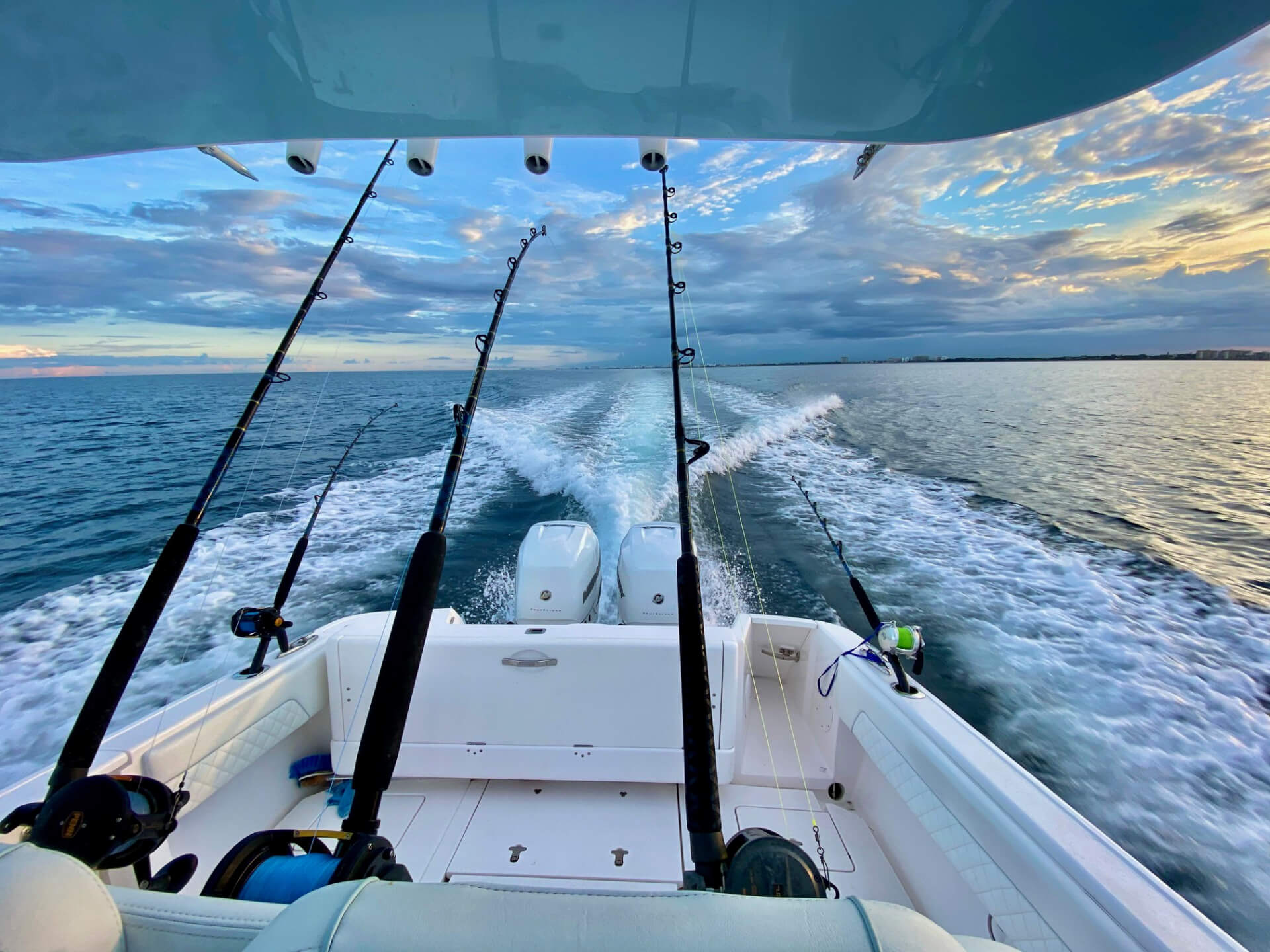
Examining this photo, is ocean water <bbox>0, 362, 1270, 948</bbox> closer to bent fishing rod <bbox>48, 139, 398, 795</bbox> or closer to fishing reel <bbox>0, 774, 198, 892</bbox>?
bent fishing rod <bbox>48, 139, 398, 795</bbox>

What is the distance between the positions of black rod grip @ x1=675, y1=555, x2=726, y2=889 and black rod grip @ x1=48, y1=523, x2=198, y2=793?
165 centimetres

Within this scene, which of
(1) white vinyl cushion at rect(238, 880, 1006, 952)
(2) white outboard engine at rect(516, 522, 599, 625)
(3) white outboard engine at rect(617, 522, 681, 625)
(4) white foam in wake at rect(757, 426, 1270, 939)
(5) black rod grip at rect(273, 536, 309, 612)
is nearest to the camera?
(1) white vinyl cushion at rect(238, 880, 1006, 952)

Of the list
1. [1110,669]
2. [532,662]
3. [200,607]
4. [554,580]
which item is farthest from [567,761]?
[1110,669]

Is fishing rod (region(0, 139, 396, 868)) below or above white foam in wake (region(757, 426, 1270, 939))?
above

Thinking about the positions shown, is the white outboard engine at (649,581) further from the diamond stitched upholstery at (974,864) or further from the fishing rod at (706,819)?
the diamond stitched upholstery at (974,864)

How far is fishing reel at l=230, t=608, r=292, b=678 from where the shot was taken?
2.09m

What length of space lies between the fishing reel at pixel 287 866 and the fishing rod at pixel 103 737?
270mm

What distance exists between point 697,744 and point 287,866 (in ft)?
3.12

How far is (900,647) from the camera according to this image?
2.08m

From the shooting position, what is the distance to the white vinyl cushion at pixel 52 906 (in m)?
0.65

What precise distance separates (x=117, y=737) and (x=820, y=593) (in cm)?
487

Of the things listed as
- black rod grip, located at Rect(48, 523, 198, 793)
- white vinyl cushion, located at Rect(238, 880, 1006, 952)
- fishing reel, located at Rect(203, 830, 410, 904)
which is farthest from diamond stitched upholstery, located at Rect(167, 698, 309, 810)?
white vinyl cushion, located at Rect(238, 880, 1006, 952)

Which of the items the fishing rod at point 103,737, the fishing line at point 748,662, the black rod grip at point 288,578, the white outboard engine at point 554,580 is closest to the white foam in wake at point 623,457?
the fishing line at point 748,662

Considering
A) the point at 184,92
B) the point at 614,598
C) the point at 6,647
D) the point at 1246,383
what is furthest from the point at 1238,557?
the point at 1246,383
